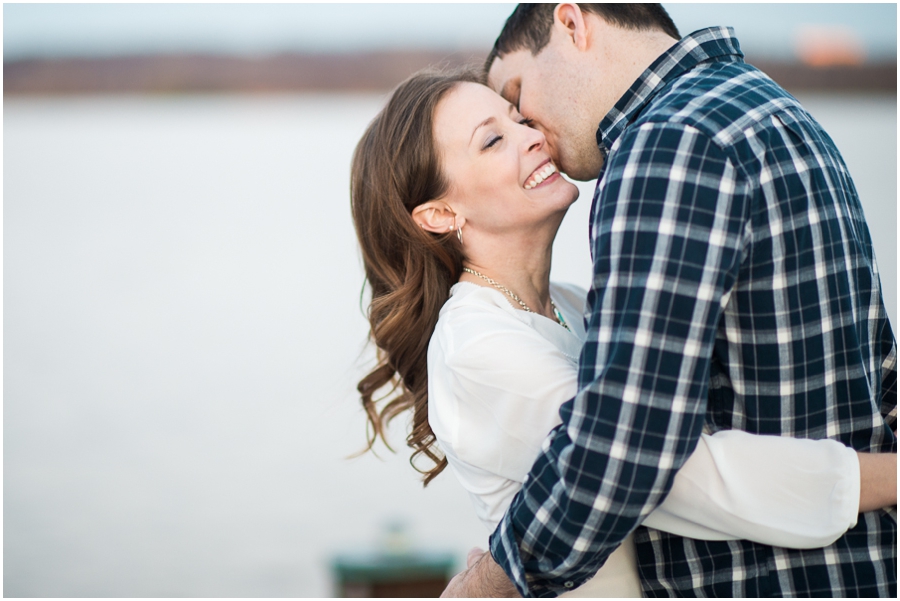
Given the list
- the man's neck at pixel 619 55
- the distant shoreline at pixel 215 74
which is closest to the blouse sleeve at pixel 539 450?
the man's neck at pixel 619 55

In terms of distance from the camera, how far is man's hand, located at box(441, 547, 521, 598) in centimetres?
142

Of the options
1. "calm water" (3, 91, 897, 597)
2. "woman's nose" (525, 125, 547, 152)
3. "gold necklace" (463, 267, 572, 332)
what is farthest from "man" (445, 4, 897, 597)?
"calm water" (3, 91, 897, 597)

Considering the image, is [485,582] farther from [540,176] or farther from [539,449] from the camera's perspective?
[540,176]

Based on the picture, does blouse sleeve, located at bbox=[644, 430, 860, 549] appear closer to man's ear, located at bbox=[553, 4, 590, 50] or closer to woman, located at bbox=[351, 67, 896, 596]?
woman, located at bbox=[351, 67, 896, 596]

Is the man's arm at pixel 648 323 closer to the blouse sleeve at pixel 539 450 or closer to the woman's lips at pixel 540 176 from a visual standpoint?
the blouse sleeve at pixel 539 450

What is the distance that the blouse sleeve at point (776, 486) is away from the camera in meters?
1.16

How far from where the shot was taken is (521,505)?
1198mm

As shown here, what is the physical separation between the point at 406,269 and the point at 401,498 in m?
3.24

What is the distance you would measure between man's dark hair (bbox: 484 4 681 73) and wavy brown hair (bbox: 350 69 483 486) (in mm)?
182

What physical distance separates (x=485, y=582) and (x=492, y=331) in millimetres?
425

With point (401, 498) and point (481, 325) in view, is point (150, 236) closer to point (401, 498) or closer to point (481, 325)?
point (401, 498)

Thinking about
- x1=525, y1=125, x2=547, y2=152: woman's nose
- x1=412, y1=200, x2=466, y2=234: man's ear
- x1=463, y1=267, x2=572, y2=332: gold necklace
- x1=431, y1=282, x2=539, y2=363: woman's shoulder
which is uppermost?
x1=525, y1=125, x2=547, y2=152: woman's nose

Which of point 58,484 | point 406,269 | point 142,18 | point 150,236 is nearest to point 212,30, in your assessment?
point 142,18

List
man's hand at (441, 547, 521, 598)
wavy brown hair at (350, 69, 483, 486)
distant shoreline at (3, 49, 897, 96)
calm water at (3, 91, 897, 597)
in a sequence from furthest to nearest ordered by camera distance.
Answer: distant shoreline at (3, 49, 897, 96) < calm water at (3, 91, 897, 597) < wavy brown hair at (350, 69, 483, 486) < man's hand at (441, 547, 521, 598)
